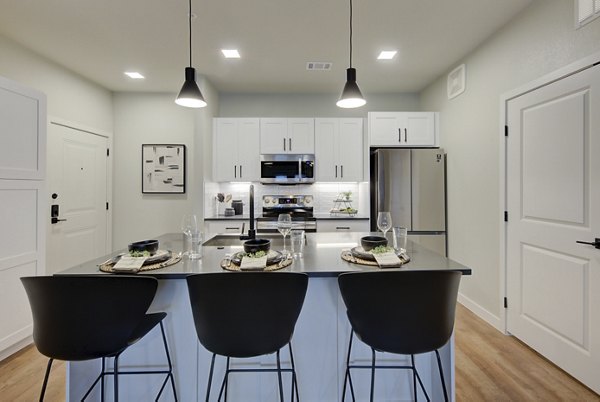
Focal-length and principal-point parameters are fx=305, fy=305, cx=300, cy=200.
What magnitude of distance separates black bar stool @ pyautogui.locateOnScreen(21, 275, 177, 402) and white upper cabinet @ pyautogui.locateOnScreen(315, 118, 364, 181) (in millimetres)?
3279

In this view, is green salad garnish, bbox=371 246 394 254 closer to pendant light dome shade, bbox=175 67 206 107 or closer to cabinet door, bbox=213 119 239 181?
pendant light dome shade, bbox=175 67 206 107

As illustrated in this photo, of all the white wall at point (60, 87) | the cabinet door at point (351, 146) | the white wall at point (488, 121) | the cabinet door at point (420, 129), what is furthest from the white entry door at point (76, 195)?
the white wall at point (488, 121)

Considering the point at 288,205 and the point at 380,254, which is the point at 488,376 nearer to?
the point at 380,254

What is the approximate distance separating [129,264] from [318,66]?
2975mm

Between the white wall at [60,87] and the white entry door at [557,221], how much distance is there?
14.9 feet

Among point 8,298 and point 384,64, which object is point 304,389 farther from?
point 384,64

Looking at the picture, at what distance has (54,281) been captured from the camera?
1.18 metres

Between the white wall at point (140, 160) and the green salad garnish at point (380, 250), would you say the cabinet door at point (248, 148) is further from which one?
the green salad garnish at point (380, 250)

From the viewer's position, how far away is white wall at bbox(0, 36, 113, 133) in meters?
2.87

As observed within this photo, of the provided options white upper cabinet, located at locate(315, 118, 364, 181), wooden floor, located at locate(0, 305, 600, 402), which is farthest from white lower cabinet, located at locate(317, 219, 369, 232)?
wooden floor, located at locate(0, 305, 600, 402)

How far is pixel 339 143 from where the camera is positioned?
4.25 m

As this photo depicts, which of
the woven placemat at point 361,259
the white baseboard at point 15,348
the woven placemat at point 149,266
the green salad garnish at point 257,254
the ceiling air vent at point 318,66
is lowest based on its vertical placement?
the white baseboard at point 15,348

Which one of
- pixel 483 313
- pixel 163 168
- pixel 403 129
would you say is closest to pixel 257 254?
pixel 483 313

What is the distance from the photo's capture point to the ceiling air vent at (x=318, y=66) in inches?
136
